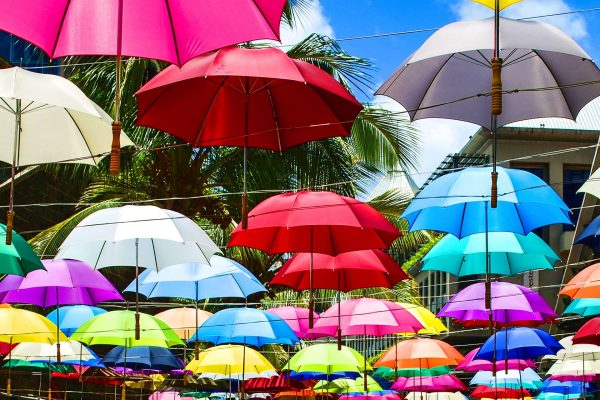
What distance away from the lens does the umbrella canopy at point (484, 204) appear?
11.1m

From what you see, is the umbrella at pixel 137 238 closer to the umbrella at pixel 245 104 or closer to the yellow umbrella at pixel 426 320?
the umbrella at pixel 245 104

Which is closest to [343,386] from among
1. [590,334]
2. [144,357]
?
[144,357]

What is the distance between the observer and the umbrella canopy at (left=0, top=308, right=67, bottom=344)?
520 inches

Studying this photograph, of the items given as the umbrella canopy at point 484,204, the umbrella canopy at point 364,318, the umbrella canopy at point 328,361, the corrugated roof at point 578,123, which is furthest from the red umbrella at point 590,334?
the corrugated roof at point 578,123

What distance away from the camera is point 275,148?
10.4 m

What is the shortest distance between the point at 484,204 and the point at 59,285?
17.1ft

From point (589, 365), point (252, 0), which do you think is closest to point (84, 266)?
point (252, 0)

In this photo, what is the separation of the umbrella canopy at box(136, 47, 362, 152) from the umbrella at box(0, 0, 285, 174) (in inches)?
91.4

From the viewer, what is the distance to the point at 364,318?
50.5ft

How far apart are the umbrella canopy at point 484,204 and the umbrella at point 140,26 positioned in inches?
189

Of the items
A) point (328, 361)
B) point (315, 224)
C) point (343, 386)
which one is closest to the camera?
point (315, 224)

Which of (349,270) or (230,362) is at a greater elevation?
(349,270)

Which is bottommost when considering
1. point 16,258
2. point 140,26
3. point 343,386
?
point 343,386

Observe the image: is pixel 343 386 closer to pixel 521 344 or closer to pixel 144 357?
pixel 144 357
